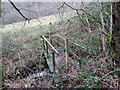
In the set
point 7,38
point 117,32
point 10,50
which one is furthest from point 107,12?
point 7,38

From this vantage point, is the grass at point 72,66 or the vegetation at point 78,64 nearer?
the vegetation at point 78,64

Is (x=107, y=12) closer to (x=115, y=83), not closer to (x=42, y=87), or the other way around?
(x=115, y=83)

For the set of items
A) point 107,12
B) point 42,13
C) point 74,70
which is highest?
point 42,13

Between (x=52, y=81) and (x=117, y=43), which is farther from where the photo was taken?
(x=52, y=81)

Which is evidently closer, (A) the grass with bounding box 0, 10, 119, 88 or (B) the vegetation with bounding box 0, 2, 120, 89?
(B) the vegetation with bounding box 0, 2, 120, 89

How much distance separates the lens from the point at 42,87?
442 cm

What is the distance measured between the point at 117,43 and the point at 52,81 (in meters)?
2.83

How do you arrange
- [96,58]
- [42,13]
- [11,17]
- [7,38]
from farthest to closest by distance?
[42,13] < [11,17] < [7,38] < [96,58]

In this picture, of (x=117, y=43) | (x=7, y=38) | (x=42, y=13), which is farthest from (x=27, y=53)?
(x=42, y=13)

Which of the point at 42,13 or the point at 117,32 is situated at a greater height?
the point at 42,13

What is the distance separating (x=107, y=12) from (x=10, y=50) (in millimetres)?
5690

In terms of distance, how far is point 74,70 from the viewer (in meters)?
4.68

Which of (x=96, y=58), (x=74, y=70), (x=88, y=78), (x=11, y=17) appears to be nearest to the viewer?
(x=88, y=78)

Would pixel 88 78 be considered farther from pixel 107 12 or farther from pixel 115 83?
pixel 107 12
